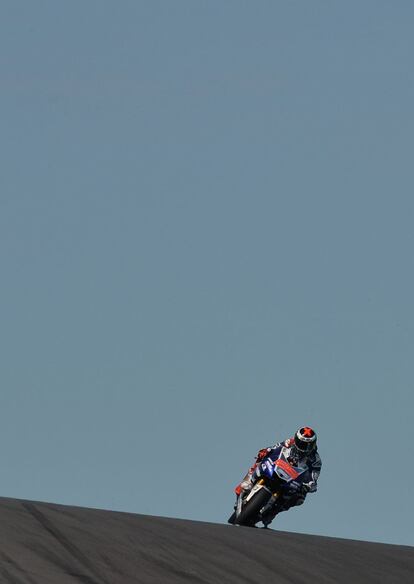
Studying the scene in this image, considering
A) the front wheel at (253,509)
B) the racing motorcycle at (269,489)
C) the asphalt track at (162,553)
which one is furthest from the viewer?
the racing motorcycle at (269,489)

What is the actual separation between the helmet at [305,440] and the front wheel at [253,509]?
960 millimetres

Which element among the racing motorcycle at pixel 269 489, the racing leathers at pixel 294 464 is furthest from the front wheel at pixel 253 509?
the racing leathers at pixel 294 464

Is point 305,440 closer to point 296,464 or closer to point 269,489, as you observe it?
point 296,464

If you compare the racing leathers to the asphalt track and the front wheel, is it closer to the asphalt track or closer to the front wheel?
the front wheel

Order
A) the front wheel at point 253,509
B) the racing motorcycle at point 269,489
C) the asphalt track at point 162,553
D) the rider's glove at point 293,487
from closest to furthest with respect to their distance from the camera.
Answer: the asphalt track at point 162,553
the front wheel at point 253,509
the racing motorcycle at point 269,489
the rider's glove at point 293,487

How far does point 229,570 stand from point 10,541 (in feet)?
6.99

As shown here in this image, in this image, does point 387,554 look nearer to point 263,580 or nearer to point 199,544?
point 199,544

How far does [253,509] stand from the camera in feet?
77.0

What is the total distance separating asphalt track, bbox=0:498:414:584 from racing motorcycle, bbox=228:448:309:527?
6548mm

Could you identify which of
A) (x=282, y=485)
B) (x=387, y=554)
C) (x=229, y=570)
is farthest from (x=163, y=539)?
(x=282, y=485)

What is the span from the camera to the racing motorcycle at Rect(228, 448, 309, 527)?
23.5m

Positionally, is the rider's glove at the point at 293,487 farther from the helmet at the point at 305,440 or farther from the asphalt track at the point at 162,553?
the asphalt track at the point at 162,553

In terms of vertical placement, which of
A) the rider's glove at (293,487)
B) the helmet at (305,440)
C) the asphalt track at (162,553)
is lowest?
the asphalt track at (162,553)

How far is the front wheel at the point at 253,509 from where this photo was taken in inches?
922
